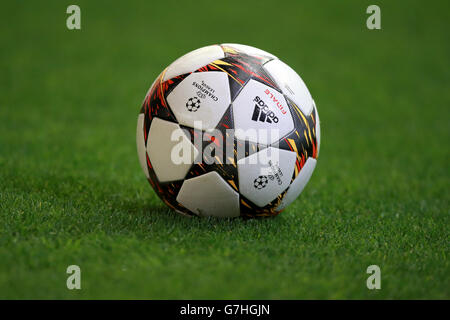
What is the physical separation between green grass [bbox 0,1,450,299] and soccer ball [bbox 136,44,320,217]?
29 centimetres

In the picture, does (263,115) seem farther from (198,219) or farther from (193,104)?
(198,219)

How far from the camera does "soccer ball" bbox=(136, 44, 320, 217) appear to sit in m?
3.90

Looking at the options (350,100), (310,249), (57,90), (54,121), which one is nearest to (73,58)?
(57,90)

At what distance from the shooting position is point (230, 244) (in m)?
3.76

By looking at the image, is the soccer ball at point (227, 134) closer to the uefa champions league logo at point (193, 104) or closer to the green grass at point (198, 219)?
the uefa champions league logo at point (193, 104)

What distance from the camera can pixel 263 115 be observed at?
394 cm

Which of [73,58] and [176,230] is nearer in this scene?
[176,230]

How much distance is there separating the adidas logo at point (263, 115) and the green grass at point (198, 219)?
0.89 metres

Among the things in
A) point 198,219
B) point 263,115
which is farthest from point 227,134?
point 198,219

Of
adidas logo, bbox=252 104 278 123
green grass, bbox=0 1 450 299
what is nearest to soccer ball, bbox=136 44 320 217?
adidas logo, bbox=252 104 278 123

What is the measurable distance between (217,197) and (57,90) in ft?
22.7

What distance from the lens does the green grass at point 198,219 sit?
11.0 ft

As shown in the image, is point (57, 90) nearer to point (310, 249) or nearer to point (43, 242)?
point (43, 242)

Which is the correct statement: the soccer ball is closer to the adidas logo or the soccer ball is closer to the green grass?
the adidas logo
